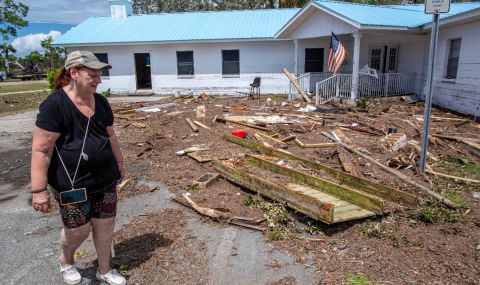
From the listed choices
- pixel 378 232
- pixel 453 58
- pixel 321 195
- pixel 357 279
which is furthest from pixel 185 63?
pixel 357 279

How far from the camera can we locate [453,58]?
1352 cm

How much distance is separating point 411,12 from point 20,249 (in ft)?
61.8

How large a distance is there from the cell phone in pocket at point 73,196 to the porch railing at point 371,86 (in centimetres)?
1345

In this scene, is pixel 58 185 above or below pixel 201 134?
above

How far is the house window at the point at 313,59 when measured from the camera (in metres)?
20.4

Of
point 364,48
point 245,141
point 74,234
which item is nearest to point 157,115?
point 245,141

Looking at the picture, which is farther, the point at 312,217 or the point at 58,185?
the point at 312,217

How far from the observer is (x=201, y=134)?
367 inches

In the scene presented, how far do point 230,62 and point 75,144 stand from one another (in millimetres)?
19146

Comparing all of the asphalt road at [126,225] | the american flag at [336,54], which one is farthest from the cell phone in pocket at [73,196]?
the american flag at [336,54]

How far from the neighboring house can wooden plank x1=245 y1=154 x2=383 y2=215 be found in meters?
9.60

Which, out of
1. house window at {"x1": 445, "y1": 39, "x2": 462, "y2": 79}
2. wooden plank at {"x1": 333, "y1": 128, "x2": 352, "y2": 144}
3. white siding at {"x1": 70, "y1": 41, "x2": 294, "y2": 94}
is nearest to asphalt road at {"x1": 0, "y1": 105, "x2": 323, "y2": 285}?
wooden plank at {"x1": 333, "y1": 128, "x2": 352, "y2": 144}

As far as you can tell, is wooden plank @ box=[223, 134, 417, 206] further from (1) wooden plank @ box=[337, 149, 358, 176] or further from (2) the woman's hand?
(2) the woman's hand

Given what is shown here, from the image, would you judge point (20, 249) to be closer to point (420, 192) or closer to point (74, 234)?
point (74, 234)
